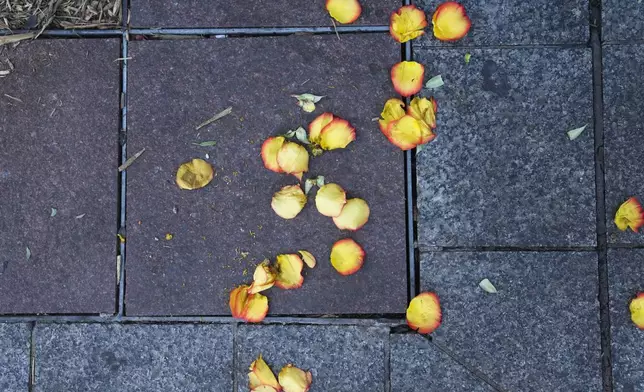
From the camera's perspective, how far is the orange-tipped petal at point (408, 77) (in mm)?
2400

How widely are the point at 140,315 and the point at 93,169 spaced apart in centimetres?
61

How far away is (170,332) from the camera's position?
2.44 metres

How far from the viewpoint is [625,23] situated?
7.96 feet

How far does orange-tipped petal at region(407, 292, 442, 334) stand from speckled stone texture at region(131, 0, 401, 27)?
1.11m

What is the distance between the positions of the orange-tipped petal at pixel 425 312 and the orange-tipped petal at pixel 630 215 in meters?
0.76

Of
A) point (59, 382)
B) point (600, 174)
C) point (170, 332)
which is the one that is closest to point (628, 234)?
point (600, 174)

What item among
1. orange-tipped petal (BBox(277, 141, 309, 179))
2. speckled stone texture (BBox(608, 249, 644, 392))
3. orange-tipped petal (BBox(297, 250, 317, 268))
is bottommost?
speckled stone texture (BBox(608, 249, 644, 392))

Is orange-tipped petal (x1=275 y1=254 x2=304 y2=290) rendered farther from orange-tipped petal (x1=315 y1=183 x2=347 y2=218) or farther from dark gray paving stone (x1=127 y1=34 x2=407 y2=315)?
orange-tipped petal (x1=315 y1=183 x2=347 y2=218)

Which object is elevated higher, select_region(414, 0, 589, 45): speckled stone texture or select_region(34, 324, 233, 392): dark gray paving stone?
select_region(414, 0, 589, 45): speckled stone texture

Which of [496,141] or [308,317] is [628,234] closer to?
[496,141]

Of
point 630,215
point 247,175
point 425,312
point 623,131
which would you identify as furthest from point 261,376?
point 623,131

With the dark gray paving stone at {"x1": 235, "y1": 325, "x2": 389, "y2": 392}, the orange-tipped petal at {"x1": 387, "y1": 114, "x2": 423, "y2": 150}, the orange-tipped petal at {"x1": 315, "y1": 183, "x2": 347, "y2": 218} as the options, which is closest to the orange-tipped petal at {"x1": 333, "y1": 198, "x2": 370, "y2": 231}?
the orange-tipped petal at {"x1": 315, "y1": 183, "x2": 347, "y2": 218}

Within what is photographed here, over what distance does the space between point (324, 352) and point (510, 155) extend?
1060 mm

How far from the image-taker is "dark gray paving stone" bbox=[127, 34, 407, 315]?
2.42 m
